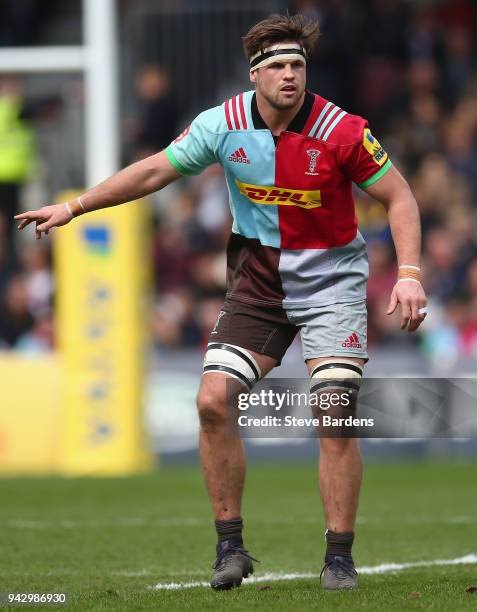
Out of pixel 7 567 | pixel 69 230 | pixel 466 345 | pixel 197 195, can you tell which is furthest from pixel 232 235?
pixel 197 195

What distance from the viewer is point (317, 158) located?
18.4 feet

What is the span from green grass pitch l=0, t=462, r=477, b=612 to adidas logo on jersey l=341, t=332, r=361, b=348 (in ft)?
3.09

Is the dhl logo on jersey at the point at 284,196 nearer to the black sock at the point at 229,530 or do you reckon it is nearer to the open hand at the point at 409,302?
the open hand at the point at 409,302

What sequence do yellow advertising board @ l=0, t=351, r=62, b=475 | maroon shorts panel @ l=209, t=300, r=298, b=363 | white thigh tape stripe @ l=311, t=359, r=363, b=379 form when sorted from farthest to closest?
1. yellow advertising board @ l=0, t=351, r=62, b=475
2. maroon shorts panel @ l=209, t=300, r=298, b=363
3. white thigh tape stripe @ l=311, t=359, r=363, b=379

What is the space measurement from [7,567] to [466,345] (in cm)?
766

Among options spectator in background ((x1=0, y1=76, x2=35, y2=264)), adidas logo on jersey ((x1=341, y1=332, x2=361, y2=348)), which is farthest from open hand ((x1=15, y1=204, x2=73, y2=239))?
spectator in background ((x1=0, y1=76, x2=35, y2=264))

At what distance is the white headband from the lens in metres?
5.61

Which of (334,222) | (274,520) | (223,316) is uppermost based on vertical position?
(334,222)

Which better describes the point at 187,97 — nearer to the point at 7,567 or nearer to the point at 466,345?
the point at 466,345

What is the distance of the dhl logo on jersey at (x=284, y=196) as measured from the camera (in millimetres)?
5656

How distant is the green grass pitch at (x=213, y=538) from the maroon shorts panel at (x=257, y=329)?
38.0 inches

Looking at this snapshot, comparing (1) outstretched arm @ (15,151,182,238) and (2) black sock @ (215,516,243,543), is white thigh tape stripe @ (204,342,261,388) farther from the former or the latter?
(1) outstretched arm @ (15,151,182,238)

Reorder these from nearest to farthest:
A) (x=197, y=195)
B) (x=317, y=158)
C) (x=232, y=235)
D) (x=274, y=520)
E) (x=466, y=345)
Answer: (x=317, y=158), (x=232, y=235), (x=274, y=520), (x=466, y=345), (x=197, y=195)

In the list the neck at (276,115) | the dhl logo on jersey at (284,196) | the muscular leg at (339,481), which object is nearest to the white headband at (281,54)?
the neck at (276,115)
